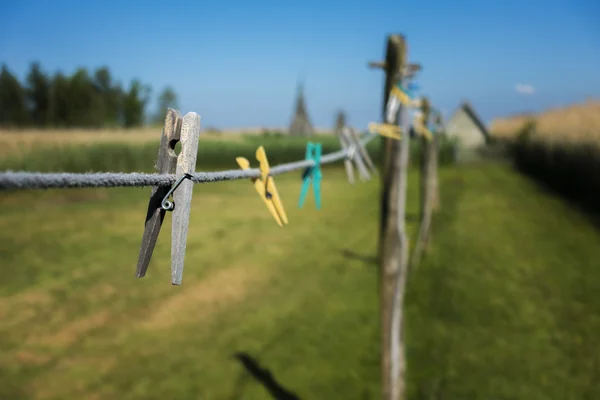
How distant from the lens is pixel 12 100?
3288cm

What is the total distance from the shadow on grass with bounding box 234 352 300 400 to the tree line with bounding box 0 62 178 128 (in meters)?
28.3


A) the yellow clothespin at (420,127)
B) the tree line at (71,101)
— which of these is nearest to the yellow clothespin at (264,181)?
the yellow clothespin at (420,127)

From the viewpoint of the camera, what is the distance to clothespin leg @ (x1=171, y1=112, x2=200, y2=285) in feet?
4.63

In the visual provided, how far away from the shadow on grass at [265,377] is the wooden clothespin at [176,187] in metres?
3.70

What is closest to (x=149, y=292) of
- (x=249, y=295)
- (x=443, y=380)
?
(x=249, y=295)

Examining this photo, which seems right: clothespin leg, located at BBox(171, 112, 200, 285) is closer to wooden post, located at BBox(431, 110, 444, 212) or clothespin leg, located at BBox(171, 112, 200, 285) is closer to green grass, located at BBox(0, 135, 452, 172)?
→ green grass, located at BBox(0, 135, 452, 172)

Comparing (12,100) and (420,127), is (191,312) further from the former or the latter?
(12,100)

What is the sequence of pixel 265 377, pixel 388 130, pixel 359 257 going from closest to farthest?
pixel 388 130 < pixel 265 377 < pixel 359 257

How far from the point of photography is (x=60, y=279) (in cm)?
845

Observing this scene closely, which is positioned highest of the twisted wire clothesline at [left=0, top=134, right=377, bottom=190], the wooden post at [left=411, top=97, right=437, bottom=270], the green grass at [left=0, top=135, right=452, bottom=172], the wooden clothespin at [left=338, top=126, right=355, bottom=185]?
the twisted wire clothesline at [left=0, top=134, right=377, bottom=190]

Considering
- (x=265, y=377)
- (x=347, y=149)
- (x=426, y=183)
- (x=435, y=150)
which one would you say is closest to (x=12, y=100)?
(x=435, y=150)

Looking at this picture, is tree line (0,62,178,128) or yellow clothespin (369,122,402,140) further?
tree line (0,62,178,128)

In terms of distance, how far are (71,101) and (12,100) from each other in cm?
488

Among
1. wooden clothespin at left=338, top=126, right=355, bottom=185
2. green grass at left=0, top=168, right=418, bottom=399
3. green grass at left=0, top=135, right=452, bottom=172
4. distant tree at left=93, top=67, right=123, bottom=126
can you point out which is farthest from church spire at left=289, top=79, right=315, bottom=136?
wooden clothespin at left=338, top=126, right=355, bottom=185
